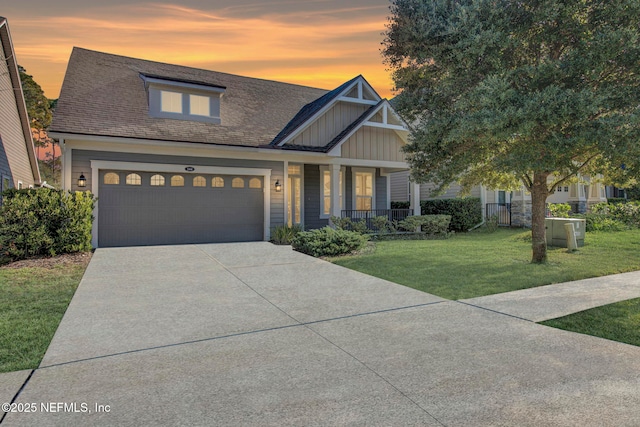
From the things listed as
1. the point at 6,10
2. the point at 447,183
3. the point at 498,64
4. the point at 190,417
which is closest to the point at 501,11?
the point at 498,64

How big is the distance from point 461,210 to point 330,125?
24.8 feet

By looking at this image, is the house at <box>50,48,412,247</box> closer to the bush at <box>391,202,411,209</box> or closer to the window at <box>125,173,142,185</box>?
the window at <box>125,173,142,185</box>

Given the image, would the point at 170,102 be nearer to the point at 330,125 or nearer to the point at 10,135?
the point at 330,125

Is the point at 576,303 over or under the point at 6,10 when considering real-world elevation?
under

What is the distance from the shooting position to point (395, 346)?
3811 millimetres

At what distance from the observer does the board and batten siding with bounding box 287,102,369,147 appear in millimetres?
13766

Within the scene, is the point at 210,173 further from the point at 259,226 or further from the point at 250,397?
the point at 250,397

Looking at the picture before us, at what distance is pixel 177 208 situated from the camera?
12117mm

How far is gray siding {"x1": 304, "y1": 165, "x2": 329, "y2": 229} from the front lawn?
→ 8.09 metres

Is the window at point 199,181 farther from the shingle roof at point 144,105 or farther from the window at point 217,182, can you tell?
the shingle roof at point 144,105

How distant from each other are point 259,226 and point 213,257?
12.3ft

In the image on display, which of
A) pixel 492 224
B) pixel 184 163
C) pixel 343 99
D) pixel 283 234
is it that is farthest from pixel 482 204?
pixel 184 163

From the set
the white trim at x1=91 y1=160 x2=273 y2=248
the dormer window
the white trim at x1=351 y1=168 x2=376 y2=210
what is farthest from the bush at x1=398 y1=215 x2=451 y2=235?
the dormer window

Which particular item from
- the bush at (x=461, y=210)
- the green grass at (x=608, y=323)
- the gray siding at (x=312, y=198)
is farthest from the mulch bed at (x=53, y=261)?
the bush at (x=461, y=210)
